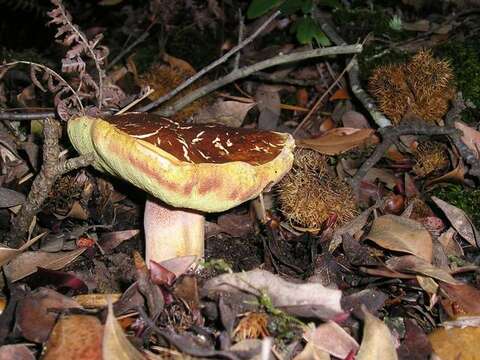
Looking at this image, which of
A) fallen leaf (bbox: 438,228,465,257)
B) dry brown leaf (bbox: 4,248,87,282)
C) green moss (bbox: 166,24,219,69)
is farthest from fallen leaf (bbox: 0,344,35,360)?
green moss (bbox: 166,24,219,69)

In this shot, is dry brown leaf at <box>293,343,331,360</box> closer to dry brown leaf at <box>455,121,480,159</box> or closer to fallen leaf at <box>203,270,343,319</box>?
fallen leaf at <box>203,270,343,319</box>

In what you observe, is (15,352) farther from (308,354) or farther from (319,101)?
(319,101)

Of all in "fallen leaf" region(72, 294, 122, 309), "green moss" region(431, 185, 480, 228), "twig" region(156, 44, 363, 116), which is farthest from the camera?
"twig" region(156, 44, 363, 116)

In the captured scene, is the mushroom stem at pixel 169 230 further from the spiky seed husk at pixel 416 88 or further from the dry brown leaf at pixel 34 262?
the spiky seed husk at pixel 416 88

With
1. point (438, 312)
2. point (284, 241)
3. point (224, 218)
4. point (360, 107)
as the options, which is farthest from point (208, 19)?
point (438, 312)

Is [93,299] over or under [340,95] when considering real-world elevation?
over

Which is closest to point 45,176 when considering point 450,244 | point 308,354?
point 308,354

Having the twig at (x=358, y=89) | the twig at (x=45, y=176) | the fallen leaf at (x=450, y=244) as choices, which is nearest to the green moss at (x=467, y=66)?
the twig at (x=358, y=89)
